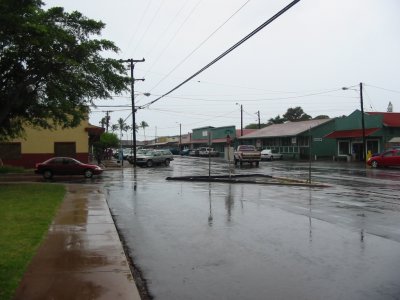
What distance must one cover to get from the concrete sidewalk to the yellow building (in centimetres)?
3076

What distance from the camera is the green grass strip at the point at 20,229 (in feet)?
20.6

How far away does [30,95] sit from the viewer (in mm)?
21031

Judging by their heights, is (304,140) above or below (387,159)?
above

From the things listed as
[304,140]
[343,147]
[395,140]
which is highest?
[304,140]

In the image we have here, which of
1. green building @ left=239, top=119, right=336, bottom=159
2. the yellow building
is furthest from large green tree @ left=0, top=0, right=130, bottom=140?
green building @ left=239, top=119, right=336, bottom=159

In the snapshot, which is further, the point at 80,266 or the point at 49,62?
the point at 49,62

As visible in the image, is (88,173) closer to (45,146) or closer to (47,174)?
(47,174)

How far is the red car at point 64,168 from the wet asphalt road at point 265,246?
1429cm

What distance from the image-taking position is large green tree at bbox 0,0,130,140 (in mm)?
18281

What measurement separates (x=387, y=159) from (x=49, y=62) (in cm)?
2854

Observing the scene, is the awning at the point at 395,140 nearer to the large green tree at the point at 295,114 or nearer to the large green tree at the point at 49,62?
the large green tree at the point at 49,62

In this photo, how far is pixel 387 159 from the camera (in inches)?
1463

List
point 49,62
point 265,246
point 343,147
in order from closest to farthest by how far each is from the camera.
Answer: point 265,246, point 49,62, point 343,147

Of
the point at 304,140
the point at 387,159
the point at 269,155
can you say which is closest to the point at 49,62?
the point at 387,159
